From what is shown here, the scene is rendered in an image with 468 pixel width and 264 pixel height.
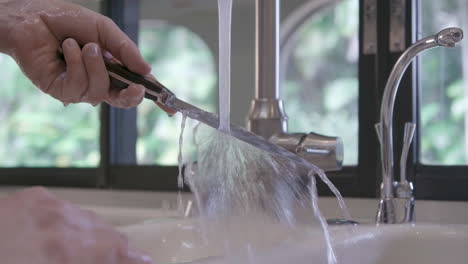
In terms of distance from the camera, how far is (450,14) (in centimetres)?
211

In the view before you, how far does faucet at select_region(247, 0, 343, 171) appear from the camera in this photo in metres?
0.83

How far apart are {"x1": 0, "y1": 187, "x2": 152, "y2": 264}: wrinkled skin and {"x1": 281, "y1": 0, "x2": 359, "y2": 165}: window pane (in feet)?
9.06

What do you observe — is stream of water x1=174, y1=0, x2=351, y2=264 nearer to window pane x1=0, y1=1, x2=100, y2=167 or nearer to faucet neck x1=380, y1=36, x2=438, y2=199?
faucet neck x1=380, y1=36, x2=438, y2=199

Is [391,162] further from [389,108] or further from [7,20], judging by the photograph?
[7,20]

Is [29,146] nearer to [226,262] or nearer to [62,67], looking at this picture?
[62,67]

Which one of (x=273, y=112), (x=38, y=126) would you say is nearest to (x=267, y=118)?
(x=273, y=112)

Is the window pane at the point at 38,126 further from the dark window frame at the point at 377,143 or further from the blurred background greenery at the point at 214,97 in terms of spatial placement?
the dark window frame at the point at 377,143

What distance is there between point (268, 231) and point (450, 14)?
1.66 m

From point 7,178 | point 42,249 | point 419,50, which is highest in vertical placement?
point 419,50

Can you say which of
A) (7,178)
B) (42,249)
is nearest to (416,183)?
(42,249)

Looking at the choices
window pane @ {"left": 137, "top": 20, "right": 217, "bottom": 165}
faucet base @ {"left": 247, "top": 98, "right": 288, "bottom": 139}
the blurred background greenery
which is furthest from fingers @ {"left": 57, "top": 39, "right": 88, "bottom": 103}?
window pane @ {"left": 137, "top": 20, "right": 217, "bottom": 165}

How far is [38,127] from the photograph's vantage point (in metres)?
2.31

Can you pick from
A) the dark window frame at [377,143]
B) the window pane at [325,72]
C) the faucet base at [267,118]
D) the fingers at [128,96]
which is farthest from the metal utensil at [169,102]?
the window pane at [325,72]

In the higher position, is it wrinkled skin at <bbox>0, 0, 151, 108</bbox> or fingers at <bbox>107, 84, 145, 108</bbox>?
wrinkled skin at <bbox>0, 0, 151, 108</bbox>
